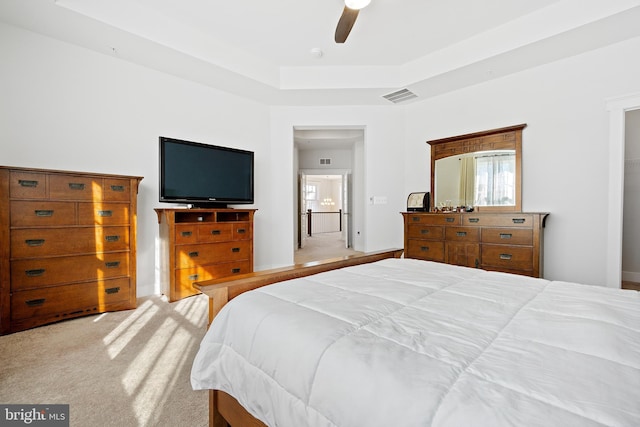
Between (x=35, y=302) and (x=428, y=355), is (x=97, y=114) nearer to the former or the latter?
(x=35, y=302)

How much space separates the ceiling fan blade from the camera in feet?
7.53

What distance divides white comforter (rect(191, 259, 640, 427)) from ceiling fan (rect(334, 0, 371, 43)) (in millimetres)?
2115

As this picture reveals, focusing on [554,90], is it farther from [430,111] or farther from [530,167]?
[430,111]

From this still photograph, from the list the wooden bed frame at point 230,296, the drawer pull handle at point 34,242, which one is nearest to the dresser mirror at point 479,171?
the wooden bed frame at point 230,296

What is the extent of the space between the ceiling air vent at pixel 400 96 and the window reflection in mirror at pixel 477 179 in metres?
1.04

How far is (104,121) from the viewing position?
3.15m

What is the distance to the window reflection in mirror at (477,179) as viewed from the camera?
3.65 m

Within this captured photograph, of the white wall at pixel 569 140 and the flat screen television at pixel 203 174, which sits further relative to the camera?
the flat screen television at pixel 203 174

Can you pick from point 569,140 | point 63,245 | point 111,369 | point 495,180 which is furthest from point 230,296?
point 569,140

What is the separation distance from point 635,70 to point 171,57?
478 centimetres

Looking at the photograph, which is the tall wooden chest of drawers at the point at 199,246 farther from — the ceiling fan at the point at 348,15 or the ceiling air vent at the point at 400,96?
the ceiling air vent at the point at 400,96

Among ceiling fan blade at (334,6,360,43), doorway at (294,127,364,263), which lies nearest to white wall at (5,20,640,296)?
doorway at (294,127,364,263)

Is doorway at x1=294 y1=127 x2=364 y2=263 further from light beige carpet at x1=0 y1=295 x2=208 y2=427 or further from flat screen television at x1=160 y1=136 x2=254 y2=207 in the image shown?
light beige carpet at x1=0 y1=295 x2=208 y2=427

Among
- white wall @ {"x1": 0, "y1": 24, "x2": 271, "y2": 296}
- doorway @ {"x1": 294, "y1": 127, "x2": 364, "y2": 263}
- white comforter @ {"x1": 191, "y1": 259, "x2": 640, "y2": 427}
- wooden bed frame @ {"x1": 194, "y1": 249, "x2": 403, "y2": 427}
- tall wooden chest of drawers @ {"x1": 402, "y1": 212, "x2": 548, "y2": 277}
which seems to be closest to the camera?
white comforter @ {"x1": 191, "y1": 259, "x2": 640, "y2": 427}
